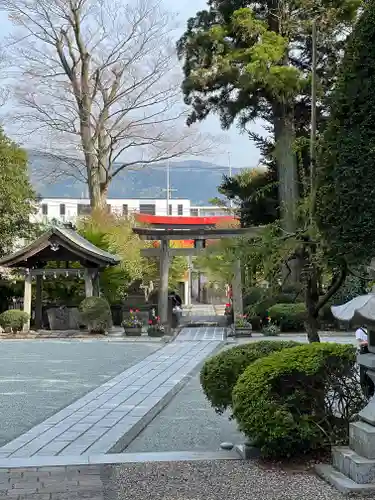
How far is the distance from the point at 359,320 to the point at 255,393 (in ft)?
3.67

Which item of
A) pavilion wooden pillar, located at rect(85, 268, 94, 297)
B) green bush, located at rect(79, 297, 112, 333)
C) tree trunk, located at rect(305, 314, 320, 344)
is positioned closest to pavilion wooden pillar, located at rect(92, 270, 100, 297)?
pavilion wooden pillar, located at rect(85, 268, 94, 297)

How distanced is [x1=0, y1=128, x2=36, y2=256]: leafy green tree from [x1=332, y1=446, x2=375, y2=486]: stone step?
21492 millimetres

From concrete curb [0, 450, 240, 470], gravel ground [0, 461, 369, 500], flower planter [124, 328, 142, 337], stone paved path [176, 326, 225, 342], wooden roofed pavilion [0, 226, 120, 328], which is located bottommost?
stone paved path [176, 326, 225, 342]

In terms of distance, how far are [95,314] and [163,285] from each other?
2.97 meters

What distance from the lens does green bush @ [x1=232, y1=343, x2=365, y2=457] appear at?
4.96 metres

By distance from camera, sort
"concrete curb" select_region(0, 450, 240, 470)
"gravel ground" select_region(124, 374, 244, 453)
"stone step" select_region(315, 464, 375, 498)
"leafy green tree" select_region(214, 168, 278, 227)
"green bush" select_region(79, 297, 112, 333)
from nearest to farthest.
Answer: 1. "stone step" select_region(315, 464, 375, 498)
2. "concrete curb" select_region(0, 450, 240, 470)
3. "gravel ground" select_region(124, 374, 244, 453)
4. "green bush" select_region(79, 297, 112, 333)
5. "leafy green tree" select_region(214, 168, 278, 227)

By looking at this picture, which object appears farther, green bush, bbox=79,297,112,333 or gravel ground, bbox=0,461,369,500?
green bush, bbox=79,297,112,333

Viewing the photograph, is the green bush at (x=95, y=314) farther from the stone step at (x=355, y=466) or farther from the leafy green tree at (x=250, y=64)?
the stone step at (x=355, y=466)

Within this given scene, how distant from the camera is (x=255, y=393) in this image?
505cm

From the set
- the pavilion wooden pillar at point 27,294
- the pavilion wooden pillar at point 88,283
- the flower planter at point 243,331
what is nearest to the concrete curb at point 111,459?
the flower planter at point 243,331

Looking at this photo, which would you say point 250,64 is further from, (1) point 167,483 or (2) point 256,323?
(1) point 167,483

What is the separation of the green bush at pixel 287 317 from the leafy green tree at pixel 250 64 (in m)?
3.74

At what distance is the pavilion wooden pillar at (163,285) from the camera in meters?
21.7

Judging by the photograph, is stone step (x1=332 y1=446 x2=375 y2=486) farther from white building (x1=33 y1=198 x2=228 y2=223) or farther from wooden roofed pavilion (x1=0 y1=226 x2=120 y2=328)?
white building (x1=33 y1=198 x2=228 y2=223)
